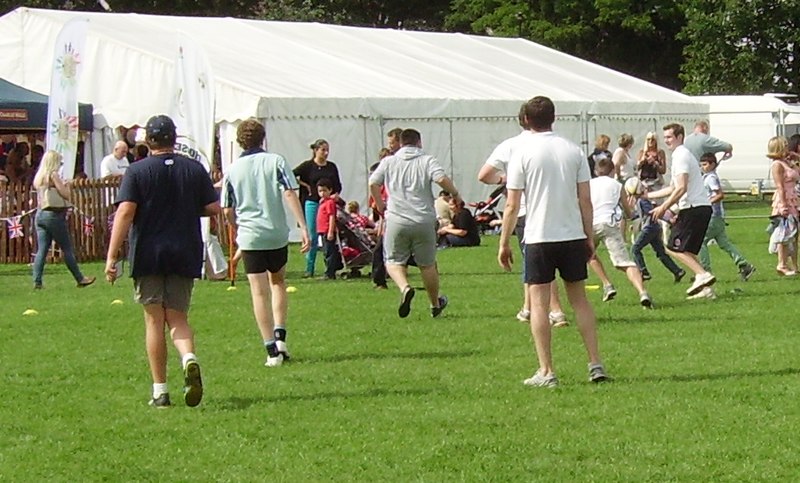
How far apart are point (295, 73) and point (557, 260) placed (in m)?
17.7

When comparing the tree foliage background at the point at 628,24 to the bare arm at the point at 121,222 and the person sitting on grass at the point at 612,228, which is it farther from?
the bare arm at the point at 121,222

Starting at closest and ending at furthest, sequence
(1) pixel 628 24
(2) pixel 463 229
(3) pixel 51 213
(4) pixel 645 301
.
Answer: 1. (4) pixel 645 301
2. (3) pixel 51 213
3. (2) pixel 463 229
4. (1) pixel 628 24

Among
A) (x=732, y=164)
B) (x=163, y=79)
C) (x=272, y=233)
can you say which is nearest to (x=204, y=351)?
(x=272, y=233)

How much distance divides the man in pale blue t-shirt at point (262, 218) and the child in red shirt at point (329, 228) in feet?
24.5

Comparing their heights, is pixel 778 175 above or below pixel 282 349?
above

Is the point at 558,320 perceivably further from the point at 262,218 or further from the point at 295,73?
the point at 295,73

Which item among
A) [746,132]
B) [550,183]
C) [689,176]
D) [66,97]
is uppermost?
[66,97]

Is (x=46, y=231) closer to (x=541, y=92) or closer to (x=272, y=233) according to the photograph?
(x=272, y=233)

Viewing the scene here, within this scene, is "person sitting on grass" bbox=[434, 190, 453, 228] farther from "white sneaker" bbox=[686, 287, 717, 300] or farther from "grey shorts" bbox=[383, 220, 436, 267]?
"grey shorts" bbox=[383, 220, 436, 267]

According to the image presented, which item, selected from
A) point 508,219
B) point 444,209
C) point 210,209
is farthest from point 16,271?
point 508,219

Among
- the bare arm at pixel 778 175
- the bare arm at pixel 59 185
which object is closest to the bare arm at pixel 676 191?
the bare arm at pixel 778 175

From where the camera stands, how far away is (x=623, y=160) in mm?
23609

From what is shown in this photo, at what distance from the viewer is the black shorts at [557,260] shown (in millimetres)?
9352

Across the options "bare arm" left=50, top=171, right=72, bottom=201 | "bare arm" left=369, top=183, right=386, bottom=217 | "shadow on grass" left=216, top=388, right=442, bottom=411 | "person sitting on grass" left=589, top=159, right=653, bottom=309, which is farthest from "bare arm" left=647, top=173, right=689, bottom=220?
"bare arm" left=50, top=171, right=72, bottom=201
